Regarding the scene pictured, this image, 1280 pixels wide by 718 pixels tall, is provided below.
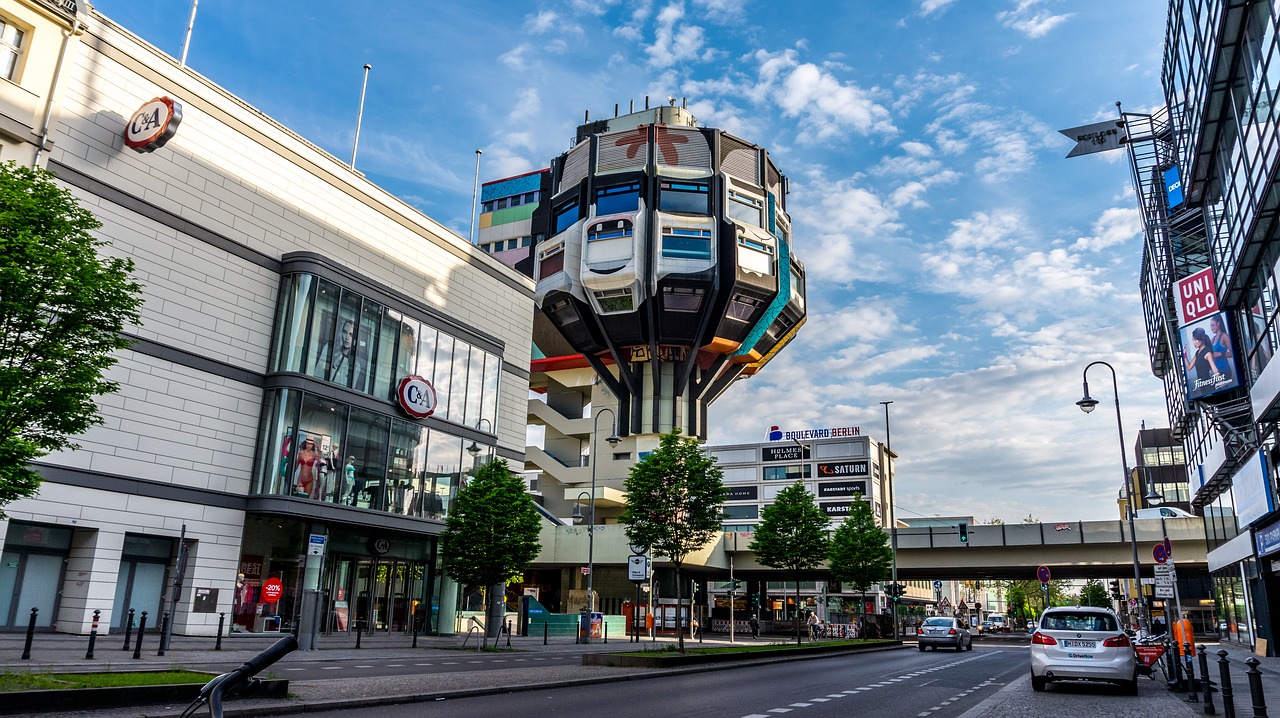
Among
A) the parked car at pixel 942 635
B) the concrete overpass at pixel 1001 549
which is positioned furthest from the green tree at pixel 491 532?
the concrete overpass at pixel 1001 549

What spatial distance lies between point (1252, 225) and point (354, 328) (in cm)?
3145

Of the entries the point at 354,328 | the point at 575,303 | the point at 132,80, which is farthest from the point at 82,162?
the point at 575,303

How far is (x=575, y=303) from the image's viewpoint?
3014 inches

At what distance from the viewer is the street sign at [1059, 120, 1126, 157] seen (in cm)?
4866

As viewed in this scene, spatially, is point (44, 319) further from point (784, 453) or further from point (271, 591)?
point (784, 453)

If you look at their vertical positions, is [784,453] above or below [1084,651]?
above

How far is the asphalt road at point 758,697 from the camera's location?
12938 mm

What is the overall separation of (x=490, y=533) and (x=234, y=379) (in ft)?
35.0

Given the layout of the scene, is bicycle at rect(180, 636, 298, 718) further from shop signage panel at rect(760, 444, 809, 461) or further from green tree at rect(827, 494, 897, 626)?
shop signage panel at rect(760, 444, 809, 461)

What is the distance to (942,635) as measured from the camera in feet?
131

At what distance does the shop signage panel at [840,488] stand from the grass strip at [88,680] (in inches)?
4200

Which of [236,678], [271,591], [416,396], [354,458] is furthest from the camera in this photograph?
[416,396]

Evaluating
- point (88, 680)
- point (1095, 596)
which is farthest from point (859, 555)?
point (1095, 596)

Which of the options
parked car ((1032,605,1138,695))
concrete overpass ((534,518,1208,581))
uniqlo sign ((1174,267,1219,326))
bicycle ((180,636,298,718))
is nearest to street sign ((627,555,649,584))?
parked car ((1032,605,1138,695))
